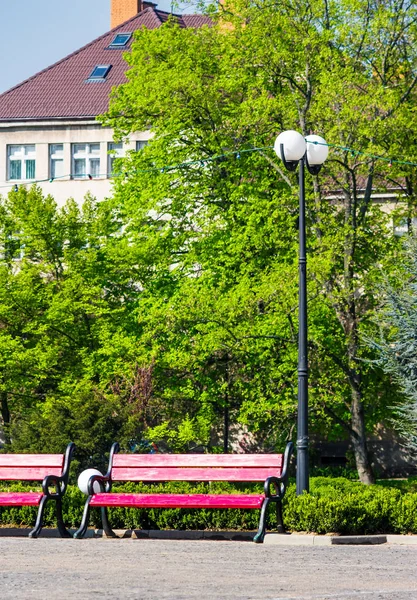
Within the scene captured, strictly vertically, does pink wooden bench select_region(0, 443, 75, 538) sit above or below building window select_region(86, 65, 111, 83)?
below

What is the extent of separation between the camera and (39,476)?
50.1ft

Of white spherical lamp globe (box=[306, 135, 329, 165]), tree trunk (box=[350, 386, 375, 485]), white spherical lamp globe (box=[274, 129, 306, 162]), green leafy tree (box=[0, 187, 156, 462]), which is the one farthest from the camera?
green leafy tree (box=[0, 187, 156, 462])

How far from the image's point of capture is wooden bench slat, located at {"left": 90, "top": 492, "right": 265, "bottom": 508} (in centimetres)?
1385

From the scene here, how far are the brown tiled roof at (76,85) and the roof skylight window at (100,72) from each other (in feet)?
0.57

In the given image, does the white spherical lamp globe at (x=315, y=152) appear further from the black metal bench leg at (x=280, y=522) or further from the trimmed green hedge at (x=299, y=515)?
the black metal bench leg at (x=280, y=522)

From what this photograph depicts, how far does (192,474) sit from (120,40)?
40789 mm

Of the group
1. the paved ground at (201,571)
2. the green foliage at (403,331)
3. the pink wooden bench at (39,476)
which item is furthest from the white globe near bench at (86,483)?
the green foliage at (403,331)

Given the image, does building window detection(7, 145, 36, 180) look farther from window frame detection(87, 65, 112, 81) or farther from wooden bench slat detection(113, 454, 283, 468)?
wooden bench slat detection(113, 454, 283, 468)

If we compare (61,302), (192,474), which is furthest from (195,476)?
(61,302)

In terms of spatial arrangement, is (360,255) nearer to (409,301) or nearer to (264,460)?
(409,301)

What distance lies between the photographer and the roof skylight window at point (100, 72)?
5128 centimetres

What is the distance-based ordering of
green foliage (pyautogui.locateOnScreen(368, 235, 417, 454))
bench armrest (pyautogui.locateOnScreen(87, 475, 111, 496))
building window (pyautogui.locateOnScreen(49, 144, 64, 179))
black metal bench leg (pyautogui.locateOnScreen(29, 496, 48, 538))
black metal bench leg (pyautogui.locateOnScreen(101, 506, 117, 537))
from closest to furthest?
black metal bench leg (pyautogui.locateOnScreen(29, 496, 48, 538)) < black metal bench leg (pyautogui.locateOnScreen(101, 506, 117, 537)) < bench armrest (pyautogui.locateOnScreen(87, 475, 111, 496)) < green foliage (pyautogui.locateOnScreen(368, 235, 417, 454)) < building window (pyautogui.locateOnScreen(49, 144, 64, 179))

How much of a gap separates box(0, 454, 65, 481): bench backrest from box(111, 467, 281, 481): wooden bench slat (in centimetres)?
73

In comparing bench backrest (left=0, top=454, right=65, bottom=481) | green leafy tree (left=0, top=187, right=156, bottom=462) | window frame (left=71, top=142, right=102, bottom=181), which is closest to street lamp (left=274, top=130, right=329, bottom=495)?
bench backrest (left=0, top=454, right=65, bottom=481)
